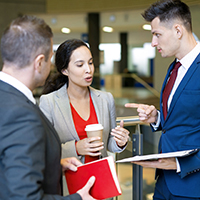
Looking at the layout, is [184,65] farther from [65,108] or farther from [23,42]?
[23,42]

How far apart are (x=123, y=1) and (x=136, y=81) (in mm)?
3441

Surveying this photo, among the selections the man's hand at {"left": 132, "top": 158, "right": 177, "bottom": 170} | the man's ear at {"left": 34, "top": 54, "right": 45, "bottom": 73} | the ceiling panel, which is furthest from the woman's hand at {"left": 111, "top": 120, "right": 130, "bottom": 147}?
the ceiling panel

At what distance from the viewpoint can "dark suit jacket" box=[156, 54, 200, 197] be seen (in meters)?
1.60

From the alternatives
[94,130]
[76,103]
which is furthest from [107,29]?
[94,130]

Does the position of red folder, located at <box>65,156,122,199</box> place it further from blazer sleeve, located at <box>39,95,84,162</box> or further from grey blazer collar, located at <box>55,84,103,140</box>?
grey blazer collar, located at <box>55,84,103,140</box>

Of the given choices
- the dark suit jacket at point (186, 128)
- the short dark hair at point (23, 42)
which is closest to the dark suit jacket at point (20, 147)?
the short dark hair at point (23, 42)

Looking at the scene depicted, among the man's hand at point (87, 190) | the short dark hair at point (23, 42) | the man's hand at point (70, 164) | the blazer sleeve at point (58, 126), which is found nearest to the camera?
the short dark hair at point (23, 42)

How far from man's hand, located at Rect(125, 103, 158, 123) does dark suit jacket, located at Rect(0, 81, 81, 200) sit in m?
0.93

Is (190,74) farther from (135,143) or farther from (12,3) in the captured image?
(12,3)

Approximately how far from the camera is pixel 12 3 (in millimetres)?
11094

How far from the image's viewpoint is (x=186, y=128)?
1.63 m

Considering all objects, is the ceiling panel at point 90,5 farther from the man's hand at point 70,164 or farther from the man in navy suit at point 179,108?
the man's hand at point 70,164

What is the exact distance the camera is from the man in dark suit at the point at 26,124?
36.9 inches

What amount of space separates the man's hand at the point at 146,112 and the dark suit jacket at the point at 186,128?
0.59 feet
